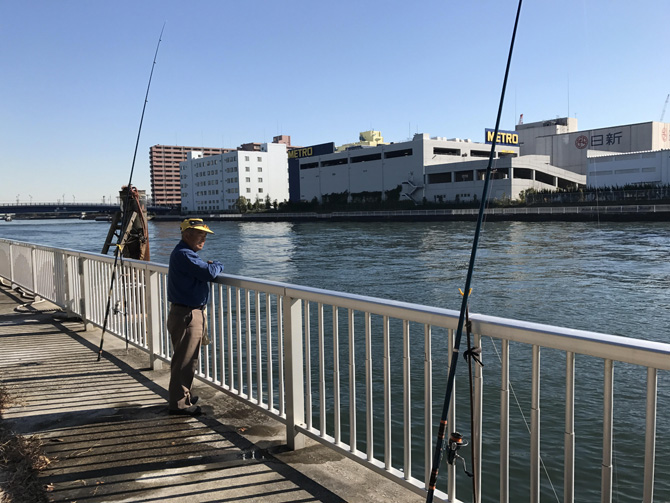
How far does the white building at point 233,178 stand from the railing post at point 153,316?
129 metres

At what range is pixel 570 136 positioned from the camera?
9819cm

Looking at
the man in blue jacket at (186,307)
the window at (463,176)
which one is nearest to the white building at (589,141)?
the window at (463,176)

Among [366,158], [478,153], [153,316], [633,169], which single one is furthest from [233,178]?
[153,316]

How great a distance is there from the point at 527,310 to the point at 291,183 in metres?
104

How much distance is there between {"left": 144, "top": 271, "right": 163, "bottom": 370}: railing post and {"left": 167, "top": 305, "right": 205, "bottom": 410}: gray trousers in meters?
1.24

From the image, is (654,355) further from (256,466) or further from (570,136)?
(570,136)

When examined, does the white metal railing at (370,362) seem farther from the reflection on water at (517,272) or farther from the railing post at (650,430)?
the reflection on water at (517,272)

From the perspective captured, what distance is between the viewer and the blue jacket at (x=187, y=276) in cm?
429

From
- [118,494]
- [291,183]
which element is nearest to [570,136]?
[291,183]

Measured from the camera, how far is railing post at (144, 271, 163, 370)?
5582mm

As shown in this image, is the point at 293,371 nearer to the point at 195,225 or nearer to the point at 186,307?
the point at 186,307

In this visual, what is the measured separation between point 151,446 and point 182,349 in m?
0.78

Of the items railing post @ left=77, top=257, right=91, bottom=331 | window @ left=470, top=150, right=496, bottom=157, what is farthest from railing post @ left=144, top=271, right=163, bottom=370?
window @ left=470, top=150, right=496, bottom=157

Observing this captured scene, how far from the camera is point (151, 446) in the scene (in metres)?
3.85
